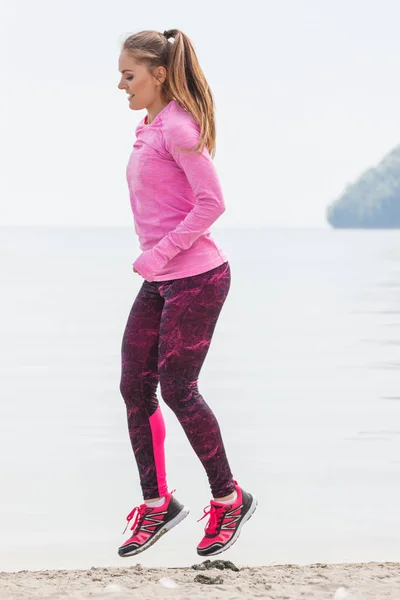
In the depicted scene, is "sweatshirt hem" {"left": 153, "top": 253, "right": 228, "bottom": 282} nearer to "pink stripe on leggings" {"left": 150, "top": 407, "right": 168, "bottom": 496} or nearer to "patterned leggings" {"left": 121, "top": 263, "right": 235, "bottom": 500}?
"patterned leggings" {"left": 121, "top": 263, "right": 235, "bottom": 500}

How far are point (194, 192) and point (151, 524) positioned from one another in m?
0.90

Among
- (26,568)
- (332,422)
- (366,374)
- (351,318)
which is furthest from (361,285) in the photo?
(26,568)

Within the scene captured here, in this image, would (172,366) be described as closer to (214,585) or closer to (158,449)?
(158,449)

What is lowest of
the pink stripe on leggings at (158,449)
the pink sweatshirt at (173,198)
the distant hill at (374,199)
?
the distant hill at (374,199)

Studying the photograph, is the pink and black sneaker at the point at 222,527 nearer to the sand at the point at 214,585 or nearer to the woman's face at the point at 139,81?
the sand at the point at 214,585

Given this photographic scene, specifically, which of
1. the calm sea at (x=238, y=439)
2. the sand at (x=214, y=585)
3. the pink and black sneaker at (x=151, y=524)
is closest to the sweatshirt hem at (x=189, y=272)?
the pink and black sneaker at (x=151, y=524)

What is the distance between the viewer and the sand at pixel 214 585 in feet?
9.68

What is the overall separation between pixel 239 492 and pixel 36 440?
2.31 metres

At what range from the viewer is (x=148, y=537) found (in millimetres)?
3236

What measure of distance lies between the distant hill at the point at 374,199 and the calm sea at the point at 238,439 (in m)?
37.7

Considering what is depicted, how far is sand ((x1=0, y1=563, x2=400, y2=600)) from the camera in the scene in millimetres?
2949

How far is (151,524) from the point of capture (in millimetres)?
3254

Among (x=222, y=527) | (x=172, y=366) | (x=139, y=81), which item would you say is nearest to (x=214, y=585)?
(x=222, y=527)

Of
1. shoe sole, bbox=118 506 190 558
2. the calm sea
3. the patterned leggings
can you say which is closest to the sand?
shoe sole, bbox=118 506 190 558
